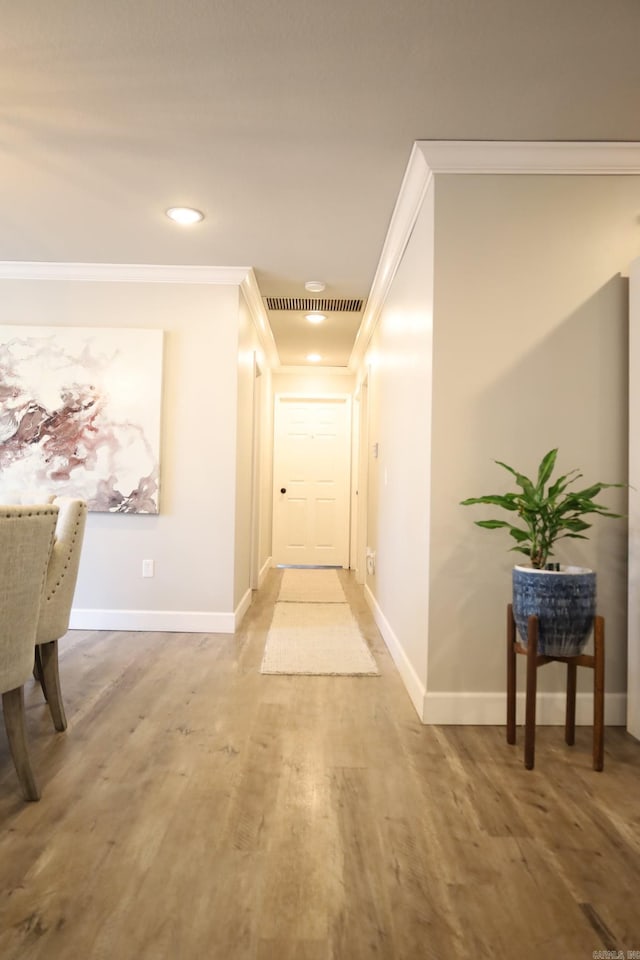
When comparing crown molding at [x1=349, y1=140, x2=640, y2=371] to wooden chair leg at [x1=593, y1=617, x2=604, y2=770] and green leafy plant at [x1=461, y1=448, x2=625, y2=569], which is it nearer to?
green leafy plant at [x1=461, y1=448, x2=625, y2=569]

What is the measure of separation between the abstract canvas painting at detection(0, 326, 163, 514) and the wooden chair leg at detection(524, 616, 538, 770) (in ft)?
8.29

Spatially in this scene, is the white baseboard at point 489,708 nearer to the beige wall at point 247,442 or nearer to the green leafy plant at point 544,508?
the green leafy plant at point 544,508

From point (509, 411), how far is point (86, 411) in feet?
8.74

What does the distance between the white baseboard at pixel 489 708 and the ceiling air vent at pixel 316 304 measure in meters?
3.03

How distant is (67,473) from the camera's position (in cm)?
374

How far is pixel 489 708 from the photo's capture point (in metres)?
2.38

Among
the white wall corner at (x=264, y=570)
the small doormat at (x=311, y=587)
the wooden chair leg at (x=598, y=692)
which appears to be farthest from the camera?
the white wall corner at (x=264, y=570)

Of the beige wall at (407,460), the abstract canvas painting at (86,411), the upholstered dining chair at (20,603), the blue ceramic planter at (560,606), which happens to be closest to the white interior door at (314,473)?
the beige wall at (407,460)

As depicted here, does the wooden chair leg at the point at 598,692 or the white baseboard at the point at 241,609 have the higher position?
the wooden chair leg at the point at 598,692

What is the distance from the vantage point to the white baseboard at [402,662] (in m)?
2.49

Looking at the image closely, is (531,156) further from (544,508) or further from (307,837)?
(307,837)

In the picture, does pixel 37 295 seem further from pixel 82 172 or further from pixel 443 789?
pixel 443 789

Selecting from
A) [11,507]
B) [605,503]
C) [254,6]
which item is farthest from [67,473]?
[605,503]

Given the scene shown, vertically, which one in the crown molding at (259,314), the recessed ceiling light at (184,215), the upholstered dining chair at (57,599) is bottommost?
the upholstered dining chair at (57,599)
